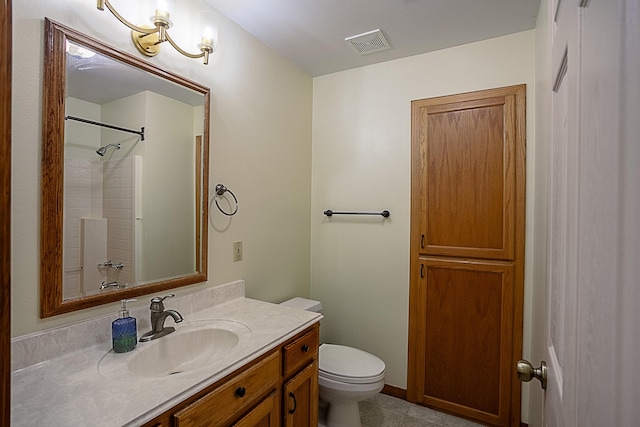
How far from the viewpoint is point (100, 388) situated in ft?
3.05

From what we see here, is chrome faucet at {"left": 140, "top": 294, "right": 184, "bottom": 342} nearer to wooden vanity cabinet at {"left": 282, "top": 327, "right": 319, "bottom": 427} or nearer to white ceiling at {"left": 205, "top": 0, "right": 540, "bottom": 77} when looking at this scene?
wooden vanity cabinet at {"left": 282, "top": 327, "right": 319, "bottom": 427}

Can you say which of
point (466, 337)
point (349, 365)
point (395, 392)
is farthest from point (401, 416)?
point (466, 337)

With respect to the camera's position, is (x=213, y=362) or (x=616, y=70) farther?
(x=213, y=362)

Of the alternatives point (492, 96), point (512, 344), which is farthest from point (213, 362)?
point (492, 96)

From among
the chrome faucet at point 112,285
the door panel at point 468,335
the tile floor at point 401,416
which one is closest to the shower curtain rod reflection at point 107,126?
the chrome faucet at point 112,285

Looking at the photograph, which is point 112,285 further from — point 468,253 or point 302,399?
point 468,253

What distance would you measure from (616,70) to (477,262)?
6.32 ft

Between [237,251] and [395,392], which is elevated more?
[237,251]

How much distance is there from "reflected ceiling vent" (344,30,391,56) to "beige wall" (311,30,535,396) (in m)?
0.23

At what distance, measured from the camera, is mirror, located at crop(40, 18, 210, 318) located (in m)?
1.12

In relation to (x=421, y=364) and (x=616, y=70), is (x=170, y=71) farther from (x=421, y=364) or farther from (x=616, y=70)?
(x=421, y=364)

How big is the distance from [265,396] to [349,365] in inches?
32.7

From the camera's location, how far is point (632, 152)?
317mm

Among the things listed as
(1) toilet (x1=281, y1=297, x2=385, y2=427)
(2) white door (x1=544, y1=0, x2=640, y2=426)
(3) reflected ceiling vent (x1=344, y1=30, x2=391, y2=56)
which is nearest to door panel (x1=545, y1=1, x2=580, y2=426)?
(2) white door (x1=544, y1=0, x2=640, y2=426)
